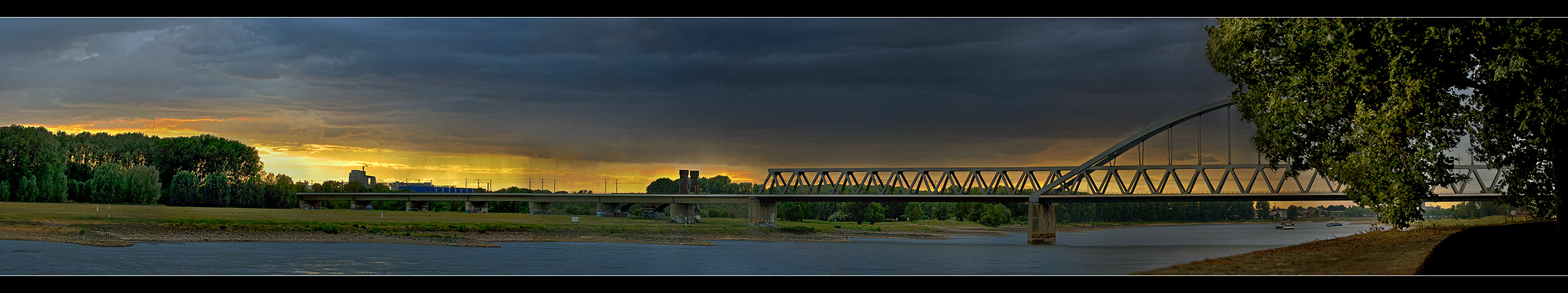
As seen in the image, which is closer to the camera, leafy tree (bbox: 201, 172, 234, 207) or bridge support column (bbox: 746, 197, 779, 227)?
leafy tree (bbox: 201, 172, 234, 207)

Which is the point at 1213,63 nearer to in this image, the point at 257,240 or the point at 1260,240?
the point at 257,240

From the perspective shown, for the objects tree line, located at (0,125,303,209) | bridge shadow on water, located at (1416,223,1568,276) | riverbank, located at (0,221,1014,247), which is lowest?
riverbank, located at (0,221,1014,247)

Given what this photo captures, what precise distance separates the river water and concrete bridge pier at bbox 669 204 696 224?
46264 mm

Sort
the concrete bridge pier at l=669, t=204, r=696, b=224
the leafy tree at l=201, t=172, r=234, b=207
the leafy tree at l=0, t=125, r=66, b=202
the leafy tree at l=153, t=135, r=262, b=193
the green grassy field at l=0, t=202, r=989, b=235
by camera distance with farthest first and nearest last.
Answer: the concrete bridge pier at l=669, t=204, r=696, b=224
the leafy tree at l=153, t=135, r=262, b=193
the leafy tree at l=201, t=172, r=234, b=207
the leafy tree at l=0, t=125, r=66, b=202
the green grassy field at l=0, t=202, r=989, b=235

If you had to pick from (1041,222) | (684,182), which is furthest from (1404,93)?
(684,182)

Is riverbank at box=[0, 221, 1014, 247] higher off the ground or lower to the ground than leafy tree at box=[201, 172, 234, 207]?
lower

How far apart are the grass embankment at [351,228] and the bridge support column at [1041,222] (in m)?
24.4

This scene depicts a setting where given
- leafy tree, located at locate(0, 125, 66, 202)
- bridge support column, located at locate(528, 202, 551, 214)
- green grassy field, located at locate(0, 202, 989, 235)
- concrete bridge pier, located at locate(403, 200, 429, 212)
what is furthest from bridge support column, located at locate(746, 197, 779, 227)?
leafy tree, located at locate(0, 125, 66, 202)

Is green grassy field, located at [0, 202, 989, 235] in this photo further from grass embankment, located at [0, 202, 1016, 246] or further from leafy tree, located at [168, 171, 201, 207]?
leafy tree, located at [168, 171, 201, 207]

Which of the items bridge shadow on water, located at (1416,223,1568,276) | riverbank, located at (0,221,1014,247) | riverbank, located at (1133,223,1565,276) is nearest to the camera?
riverbank, located at (1133,223,1565,276)

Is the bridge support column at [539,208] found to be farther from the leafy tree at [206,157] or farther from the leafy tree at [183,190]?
the leafy tree at [183,190]

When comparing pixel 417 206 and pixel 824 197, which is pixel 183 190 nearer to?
pixel 417 206

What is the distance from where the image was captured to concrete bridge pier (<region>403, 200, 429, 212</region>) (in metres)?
162
